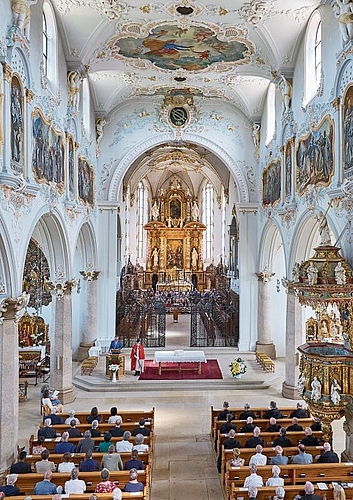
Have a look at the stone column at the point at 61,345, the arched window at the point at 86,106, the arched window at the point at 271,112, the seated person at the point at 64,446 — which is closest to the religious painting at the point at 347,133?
the seated person at the point at 64,446

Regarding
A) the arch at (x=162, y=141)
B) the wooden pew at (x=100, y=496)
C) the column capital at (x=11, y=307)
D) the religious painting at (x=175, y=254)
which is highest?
the arch at (x=162, y=141)

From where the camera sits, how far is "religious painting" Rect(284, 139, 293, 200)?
55.0 feet

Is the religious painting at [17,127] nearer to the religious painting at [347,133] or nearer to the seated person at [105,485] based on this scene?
the seated person at [105,485]

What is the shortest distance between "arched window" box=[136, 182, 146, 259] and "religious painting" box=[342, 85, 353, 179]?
112 ft

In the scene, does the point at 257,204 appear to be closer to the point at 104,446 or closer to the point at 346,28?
the point at 346,28

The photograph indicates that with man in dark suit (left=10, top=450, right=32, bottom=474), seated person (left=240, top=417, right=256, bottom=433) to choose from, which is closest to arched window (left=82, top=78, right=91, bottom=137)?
seated person (left=240, top=417, right=256, bottom=433)

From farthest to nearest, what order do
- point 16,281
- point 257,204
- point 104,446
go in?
point 257,204 < point 16,281 < point 104,446

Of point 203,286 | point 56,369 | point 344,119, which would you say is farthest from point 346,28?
point 203,286

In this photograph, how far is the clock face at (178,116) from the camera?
23250 mm

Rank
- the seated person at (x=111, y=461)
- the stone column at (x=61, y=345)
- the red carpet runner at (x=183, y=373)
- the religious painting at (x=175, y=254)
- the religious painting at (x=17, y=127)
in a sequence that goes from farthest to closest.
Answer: the religious painting at (x=175, y=254) < the red carpet runner at (x=183, y=373) < the stone column at (x=61, y=345) < the religious painting at (x=17, y=127) < the seated person at (x=111, y=461)

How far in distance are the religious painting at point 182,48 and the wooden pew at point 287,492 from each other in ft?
45.4

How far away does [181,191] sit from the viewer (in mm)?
45656

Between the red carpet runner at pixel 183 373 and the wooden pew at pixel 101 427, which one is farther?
the red carpet runner at pixel 183 373

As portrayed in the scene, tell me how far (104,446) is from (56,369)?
6.45m
